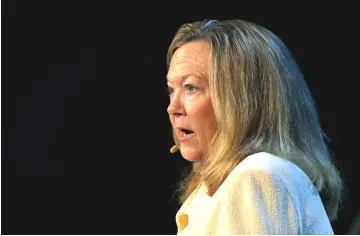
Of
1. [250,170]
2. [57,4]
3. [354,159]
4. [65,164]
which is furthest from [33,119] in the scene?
[250,170]

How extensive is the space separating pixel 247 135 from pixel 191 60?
0.35 metres

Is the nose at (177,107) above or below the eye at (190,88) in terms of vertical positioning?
below

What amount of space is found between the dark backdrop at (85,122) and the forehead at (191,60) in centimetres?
112

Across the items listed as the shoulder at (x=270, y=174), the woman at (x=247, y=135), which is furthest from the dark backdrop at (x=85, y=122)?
the shoulder at (x=270, y=174)

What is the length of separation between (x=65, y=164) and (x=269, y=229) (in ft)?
6.45

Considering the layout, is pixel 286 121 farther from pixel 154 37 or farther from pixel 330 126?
pixel 154 37

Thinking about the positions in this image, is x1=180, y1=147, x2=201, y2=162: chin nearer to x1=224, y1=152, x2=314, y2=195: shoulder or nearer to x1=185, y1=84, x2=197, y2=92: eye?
x1=185, y1=84, x2=197, y2=92: eye

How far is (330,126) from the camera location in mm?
3033

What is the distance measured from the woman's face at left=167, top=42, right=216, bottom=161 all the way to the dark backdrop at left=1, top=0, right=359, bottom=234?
1.17 meters

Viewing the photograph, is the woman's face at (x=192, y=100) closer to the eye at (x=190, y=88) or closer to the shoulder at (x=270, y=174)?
the eye at (x=190, y=88)

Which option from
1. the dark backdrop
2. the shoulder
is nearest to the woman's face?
the shoulder

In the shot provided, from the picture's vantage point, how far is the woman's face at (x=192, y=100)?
→ 1976 millimetres

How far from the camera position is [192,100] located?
78.0 inches

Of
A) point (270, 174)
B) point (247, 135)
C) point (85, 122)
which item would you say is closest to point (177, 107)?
point (247, 135)
